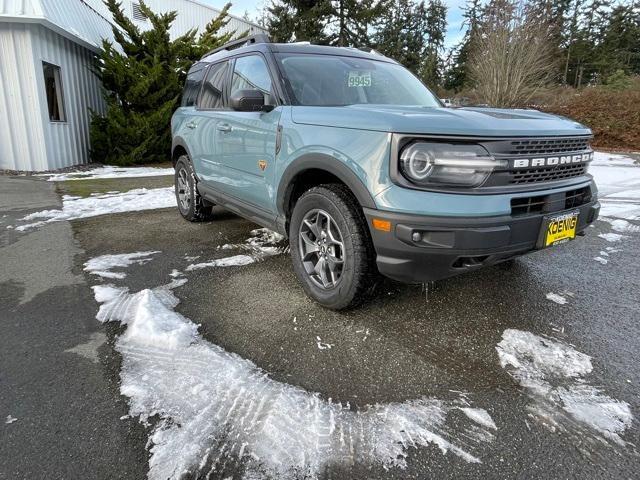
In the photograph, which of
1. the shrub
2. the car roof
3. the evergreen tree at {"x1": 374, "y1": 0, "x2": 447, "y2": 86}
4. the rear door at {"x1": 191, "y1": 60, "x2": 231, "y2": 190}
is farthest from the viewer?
the evergreen tree at {"x1": 374, "y1": 0, "x2": 447, "y2": 86}

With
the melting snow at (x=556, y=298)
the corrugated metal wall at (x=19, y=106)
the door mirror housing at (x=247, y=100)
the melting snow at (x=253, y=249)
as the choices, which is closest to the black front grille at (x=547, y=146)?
the melting snow at (x=556, y=298)

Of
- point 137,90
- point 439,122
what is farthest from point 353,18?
point 439,122

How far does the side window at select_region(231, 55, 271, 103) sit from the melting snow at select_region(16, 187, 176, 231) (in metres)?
2.98

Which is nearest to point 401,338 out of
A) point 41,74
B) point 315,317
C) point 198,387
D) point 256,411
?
point 315,317

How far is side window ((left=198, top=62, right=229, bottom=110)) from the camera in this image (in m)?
4.11

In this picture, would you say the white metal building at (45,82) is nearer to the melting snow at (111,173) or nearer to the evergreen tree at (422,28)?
the melting snow at (111,173)

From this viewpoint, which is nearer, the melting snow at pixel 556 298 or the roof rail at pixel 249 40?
the melting snow at pixel 556 298

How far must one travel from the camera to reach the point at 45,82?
29.3ft

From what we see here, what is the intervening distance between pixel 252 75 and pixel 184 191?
221 cm

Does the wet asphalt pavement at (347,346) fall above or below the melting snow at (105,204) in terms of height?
below

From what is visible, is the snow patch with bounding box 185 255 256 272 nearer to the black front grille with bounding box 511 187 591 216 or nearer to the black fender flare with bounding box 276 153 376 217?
the black fender flare with bounding box 276 153 376 217

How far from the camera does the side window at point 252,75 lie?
3.29 meters

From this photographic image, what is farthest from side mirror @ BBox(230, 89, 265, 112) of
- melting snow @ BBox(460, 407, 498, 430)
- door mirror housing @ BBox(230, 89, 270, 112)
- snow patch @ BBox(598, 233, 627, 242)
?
snow patch @ BBox(598, 233, 627, 242)

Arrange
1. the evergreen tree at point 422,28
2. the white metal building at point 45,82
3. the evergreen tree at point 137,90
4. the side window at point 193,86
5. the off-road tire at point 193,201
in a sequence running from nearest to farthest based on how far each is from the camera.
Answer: the side window at point 193,86 < the off-road tire at point 193,201 < the white metal building at point 45,82 < the evergreen tree at point 137,90 < the evergreen tree at point 422,28
